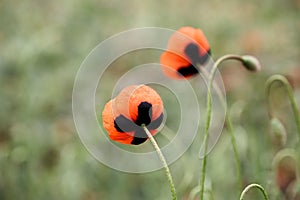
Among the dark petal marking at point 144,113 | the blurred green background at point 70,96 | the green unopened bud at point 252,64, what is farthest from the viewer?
the blurred green background at point 70,96

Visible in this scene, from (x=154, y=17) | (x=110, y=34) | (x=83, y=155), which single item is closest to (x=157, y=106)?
(x=83, y=155)

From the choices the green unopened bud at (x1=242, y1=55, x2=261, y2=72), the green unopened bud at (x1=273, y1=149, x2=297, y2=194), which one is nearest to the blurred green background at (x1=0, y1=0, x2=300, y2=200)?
the green unopened bud at (x1=273, y1=149, x2=297, y2=194)

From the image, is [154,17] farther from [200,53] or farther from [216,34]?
[200,53]

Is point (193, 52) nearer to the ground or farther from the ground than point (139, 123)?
farther from the ground

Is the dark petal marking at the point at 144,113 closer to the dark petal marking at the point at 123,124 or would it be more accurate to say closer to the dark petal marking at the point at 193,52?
the dark petal marking at the point at 123,124

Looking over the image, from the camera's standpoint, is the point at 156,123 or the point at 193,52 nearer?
the point at 156,123

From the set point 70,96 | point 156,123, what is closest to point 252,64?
point 156,123

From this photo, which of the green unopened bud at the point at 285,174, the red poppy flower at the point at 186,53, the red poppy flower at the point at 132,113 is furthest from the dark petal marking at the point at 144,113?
the green unopened bud at the point at 285,174

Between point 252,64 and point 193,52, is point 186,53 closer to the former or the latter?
point 193,52
